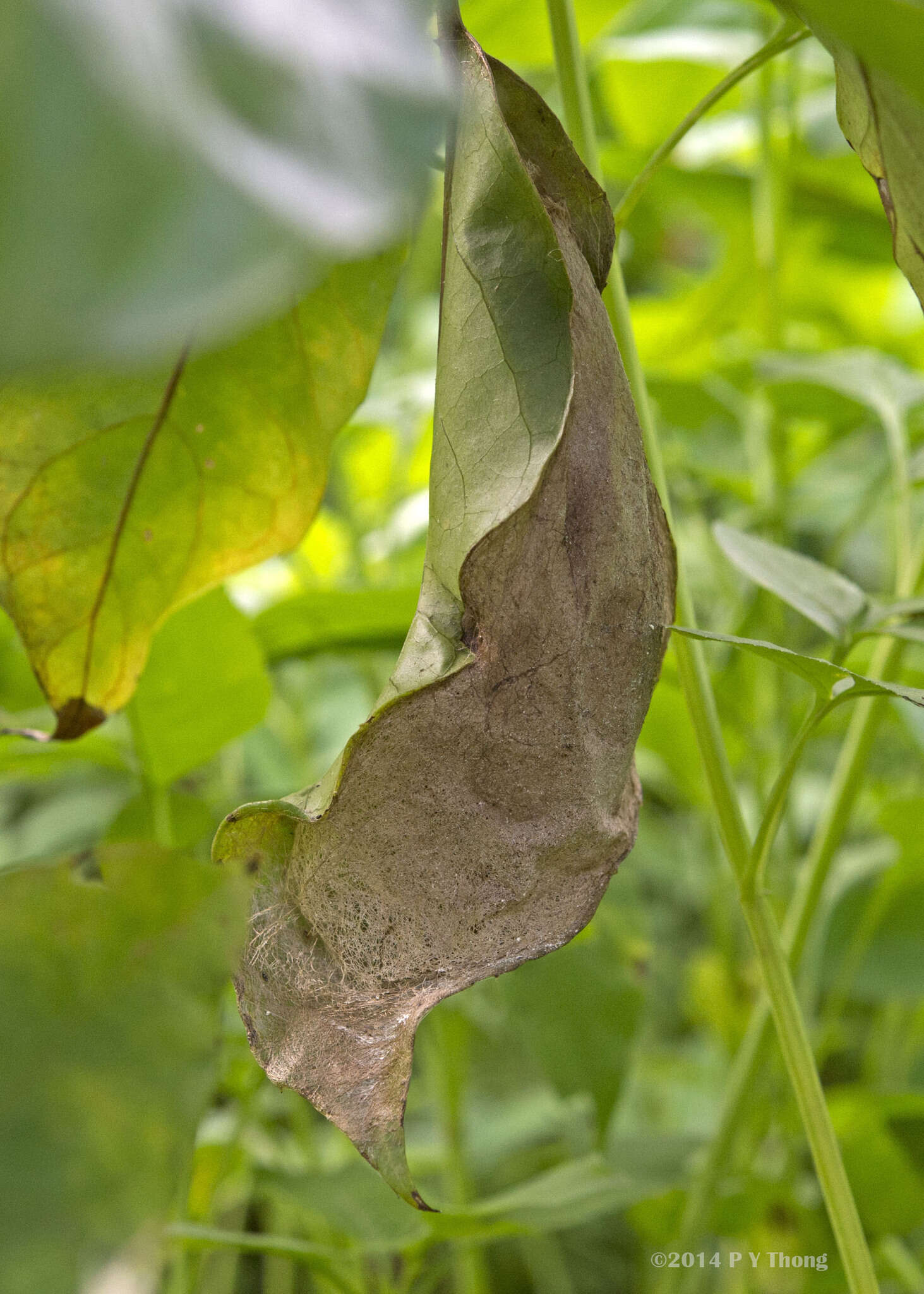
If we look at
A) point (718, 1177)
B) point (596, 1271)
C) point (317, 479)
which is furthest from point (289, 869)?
point (596, 1271)

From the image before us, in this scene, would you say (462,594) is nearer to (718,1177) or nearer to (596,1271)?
(718,1177)

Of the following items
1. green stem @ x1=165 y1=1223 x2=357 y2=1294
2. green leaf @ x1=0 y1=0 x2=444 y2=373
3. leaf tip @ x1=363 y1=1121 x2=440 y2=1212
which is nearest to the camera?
green leaf @ x1=0 y1=0 x2=444 y2=373

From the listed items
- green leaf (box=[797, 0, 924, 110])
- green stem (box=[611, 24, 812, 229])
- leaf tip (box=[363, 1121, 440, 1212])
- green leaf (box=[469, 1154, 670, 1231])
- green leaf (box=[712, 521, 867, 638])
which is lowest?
green leaf (box=[469, 1154, 670, 1231])

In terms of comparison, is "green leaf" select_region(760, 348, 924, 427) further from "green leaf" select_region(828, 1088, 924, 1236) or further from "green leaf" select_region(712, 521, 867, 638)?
"green leaf" select_region(828, 1088, 924, 1236)

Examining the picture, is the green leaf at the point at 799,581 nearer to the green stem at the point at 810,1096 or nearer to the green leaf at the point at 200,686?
the green stem at the point at 810,1096

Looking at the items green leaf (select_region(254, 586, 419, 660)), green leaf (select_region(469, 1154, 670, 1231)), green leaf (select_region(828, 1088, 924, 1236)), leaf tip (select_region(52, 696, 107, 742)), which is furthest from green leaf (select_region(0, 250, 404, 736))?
green leaf (select_region(828, 1088, 924, 1236))
